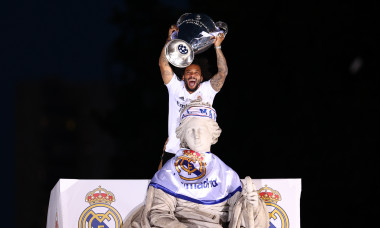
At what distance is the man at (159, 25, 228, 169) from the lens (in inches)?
326

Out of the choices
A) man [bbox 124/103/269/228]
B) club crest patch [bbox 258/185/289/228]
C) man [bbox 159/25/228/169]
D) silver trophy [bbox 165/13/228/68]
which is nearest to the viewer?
man [bbox 124/103/269/228]

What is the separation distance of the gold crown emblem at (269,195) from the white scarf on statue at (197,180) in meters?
0.67

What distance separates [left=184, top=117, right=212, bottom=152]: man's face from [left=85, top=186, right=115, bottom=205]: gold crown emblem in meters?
1.01

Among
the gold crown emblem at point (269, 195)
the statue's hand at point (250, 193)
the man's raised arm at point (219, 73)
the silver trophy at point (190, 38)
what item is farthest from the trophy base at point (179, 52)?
the statue's hand at point (250, 193)

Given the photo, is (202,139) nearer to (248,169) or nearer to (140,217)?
(140,217)

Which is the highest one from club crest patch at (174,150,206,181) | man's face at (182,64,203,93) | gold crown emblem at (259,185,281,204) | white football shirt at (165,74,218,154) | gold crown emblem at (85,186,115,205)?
man's face at (182,64,203,93)

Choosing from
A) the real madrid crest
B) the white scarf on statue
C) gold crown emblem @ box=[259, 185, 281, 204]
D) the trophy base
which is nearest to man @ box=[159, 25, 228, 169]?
the trophy base

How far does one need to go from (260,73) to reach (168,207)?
4.83 meters

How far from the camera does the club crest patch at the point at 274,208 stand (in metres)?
7.76

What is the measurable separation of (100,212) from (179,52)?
1.65 m

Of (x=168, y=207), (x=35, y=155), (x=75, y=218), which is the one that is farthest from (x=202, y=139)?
(x=35, y=155)

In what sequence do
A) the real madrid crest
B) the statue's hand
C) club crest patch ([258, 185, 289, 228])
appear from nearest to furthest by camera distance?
the statue's hand, the real madrid crest, club crest patch ([258, 185, 289, 228])

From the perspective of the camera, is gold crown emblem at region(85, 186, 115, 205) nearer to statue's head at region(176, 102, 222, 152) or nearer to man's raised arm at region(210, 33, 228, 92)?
statue's head at region(176, 102, 222, 152)

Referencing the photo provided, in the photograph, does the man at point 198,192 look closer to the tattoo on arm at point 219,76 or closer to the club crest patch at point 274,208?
the club crest patch at point 274,208
